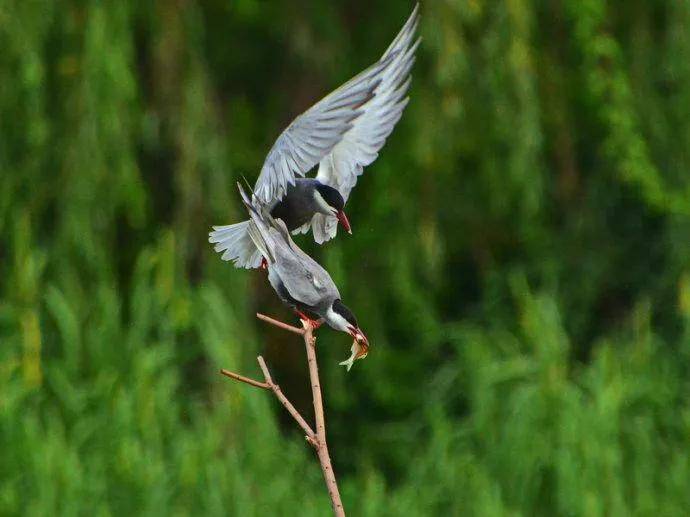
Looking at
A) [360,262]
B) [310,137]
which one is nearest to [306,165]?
[310,137]

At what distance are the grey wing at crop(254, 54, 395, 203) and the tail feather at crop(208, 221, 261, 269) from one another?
0.16 feet

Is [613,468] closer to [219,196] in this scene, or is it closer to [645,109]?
[645,109]

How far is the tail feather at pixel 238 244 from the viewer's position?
4.09ft

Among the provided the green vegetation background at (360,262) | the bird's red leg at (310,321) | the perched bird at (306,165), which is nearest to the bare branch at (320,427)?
the bird's red leg at (310,321)

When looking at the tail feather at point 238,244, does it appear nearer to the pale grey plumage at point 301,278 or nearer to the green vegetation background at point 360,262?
the pale grey plumage at point 301,278

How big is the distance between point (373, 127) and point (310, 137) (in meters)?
0.18

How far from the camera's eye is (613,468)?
3711mm

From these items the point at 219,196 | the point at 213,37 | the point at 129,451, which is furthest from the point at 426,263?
the point at 213,37

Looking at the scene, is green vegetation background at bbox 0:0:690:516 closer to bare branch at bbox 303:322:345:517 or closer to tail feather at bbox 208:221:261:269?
tail feather at bbox 208:221:261:269

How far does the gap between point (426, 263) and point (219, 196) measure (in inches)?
29.1

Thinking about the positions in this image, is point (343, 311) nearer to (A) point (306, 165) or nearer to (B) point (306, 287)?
Answer: (B) point (306, 287)

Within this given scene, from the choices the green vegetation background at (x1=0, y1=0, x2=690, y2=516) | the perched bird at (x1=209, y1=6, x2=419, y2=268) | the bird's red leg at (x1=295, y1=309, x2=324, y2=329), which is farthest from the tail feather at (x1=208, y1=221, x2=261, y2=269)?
the green vegetation background at (x1=0, y1=0, x2=690, y2=516)

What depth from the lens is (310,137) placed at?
1.24m

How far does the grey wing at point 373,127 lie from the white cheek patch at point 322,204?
0.17ft
